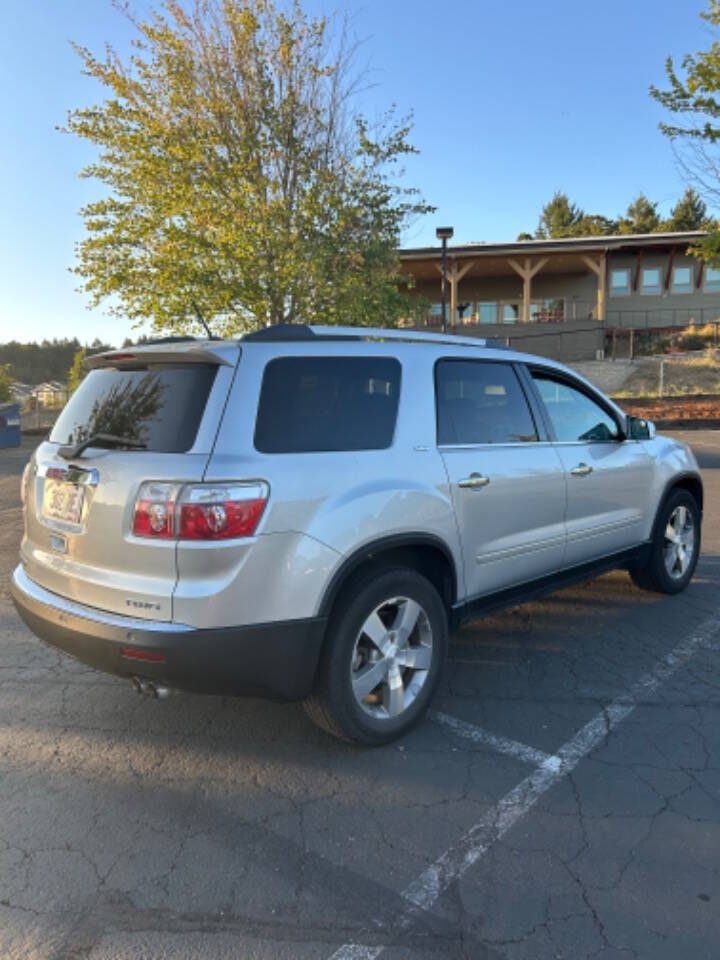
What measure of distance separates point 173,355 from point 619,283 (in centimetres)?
3525

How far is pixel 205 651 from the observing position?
248 cm

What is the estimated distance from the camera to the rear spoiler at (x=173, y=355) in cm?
267

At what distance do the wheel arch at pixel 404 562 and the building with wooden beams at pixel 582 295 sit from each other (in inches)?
1081

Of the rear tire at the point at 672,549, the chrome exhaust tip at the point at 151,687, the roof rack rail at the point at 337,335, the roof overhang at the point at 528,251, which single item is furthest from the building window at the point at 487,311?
the chrome exhaust tip at the point at 151,687

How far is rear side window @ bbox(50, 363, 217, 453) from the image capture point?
104 inches

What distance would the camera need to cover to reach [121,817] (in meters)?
2.55

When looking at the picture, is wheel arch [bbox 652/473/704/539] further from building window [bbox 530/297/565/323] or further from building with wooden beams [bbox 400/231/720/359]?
building window [bbox 530/297/565/323]

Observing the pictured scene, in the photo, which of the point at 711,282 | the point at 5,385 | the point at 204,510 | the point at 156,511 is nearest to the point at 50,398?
the point at 5,385

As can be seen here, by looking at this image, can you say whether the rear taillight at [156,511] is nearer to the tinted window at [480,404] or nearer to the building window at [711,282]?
the tinted window at [480,404]

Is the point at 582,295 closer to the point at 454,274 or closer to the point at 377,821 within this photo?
the point at 454,274

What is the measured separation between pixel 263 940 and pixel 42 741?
64.5 inches

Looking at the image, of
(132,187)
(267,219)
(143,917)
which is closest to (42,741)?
(143,917)

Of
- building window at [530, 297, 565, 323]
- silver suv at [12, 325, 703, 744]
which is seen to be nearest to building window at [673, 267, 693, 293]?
building window at [530, 297, 565, 323]

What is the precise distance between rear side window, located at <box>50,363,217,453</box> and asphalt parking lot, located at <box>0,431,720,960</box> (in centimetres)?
141
